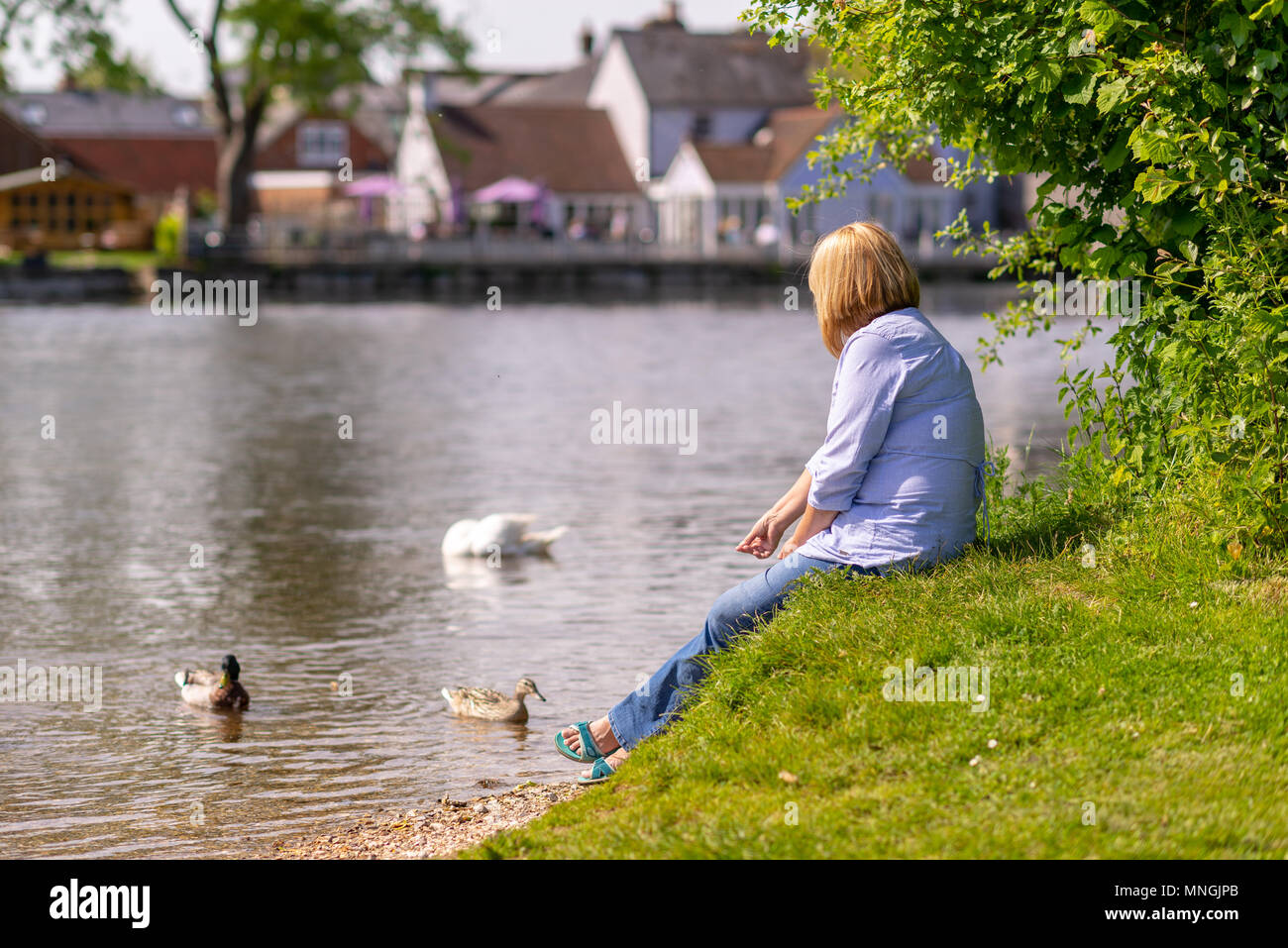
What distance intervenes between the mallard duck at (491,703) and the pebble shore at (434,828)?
129cm

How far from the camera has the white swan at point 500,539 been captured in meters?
13.5

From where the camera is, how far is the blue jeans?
657 centimetres

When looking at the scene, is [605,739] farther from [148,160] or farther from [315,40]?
[148,160]

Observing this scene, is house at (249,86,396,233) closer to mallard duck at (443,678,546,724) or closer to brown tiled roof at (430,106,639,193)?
brown tiled roof at (430,106,639,193)

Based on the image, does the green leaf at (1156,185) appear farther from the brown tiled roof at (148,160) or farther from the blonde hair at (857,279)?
the brown tiled roof at (148,160)

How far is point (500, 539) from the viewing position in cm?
1352

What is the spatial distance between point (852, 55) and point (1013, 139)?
1.09 metres

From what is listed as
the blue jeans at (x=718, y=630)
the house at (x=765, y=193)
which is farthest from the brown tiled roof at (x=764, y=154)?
the blue jeans at (x=718, y=630)

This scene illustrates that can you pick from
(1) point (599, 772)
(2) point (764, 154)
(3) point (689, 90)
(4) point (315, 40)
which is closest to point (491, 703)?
(1) point (599, 772)

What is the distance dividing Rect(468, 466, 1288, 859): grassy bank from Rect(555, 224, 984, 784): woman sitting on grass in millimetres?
150

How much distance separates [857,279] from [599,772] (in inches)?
88.5
